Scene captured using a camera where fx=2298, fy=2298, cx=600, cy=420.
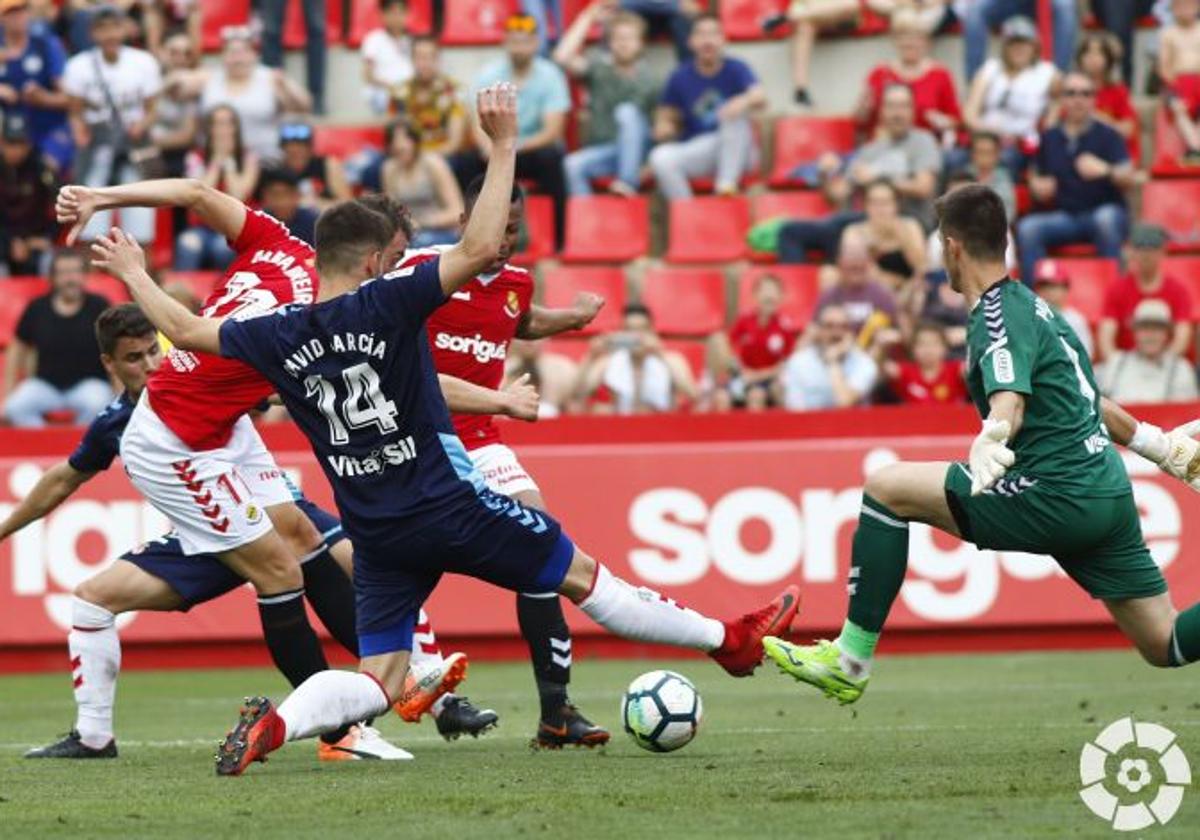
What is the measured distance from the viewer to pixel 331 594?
10.0 metres

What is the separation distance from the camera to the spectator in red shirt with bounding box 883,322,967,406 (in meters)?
15.8

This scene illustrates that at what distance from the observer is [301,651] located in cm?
952

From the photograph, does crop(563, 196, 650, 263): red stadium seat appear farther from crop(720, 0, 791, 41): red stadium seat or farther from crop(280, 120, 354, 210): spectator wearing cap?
crop(720, 0, 791, 41): red stadium seat

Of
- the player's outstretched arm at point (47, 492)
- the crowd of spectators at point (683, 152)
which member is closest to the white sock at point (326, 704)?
the player's outstretched arm at point (47, 492)

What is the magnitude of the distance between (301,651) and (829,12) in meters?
12.0

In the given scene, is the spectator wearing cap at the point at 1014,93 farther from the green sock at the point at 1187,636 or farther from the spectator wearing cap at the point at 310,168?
the green sock at the point at 1187,636

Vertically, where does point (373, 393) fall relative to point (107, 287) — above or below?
above

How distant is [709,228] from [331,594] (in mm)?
9933

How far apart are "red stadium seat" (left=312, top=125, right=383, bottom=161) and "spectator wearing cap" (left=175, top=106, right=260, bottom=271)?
159 centimetres

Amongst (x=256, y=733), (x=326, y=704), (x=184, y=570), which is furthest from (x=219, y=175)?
(x=256, y=733)

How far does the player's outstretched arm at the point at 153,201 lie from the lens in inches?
340

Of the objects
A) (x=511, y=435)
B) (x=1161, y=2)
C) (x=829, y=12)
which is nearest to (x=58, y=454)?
(x=511, y=435)

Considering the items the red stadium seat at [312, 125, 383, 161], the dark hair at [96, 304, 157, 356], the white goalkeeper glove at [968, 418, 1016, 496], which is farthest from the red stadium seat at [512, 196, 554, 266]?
the white goalkeeper glove at [968, 418, 1016, 496]

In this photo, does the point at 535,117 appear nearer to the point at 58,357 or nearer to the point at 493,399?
the point at 58,357
